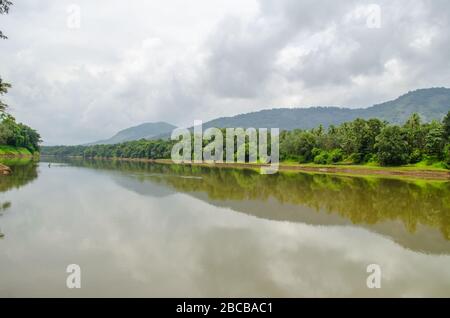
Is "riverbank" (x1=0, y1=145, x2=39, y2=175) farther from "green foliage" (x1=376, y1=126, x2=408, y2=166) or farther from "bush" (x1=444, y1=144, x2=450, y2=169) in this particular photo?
"bush" (x1=444, y1=144, x2=450, y2=169)

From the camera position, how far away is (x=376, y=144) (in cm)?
7219

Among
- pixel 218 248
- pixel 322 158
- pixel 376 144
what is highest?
pixel 376 144

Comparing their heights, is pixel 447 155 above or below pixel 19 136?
below

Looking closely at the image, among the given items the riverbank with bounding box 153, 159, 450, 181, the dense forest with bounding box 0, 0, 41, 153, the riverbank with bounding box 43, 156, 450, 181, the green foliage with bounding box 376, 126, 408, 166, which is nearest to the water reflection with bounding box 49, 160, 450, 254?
the riverbank with bounding box 43, 156, 450, 181

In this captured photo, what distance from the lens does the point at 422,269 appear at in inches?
512

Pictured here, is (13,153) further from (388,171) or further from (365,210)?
(365,210)

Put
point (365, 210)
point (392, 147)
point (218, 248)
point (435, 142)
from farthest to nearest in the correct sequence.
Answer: point (392, 147)
point (435, 142)
point (365, 210)
point (218, 248)

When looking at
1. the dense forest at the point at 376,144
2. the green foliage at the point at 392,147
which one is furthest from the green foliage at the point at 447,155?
the green foliage at the point at 392,147

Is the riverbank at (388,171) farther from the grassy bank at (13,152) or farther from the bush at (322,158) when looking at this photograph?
the grassy bank at (13,152)

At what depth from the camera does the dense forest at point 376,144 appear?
68375 mm

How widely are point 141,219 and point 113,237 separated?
448cm

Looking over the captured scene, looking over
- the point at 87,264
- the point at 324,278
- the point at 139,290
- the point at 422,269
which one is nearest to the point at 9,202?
the point at 87,264

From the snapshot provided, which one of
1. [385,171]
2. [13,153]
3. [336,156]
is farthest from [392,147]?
[13,153]
